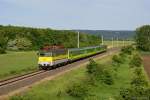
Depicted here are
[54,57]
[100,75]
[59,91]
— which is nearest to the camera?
[59,91]

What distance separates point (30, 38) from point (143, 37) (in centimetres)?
4008

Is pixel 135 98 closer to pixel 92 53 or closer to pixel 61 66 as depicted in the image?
pixel 61 66

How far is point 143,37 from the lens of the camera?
140m

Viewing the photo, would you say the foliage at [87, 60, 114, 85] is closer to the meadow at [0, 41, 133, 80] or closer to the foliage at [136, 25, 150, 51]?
the meadow at [0, 41, 133, 80]

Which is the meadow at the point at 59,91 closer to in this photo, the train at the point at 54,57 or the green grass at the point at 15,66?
the green grass at the point at 15,66

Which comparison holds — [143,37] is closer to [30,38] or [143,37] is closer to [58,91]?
[30,38]

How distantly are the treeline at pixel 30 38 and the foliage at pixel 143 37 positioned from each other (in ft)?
73.0

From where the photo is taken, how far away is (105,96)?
30516 mm

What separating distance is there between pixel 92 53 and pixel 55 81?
59.0 meters

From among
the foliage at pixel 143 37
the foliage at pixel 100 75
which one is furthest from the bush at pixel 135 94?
the foliage at pixel 143 37

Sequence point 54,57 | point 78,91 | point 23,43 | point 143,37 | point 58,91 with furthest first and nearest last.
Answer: point 143,37 < point 23,43 < point 54,57 < point 58,91 < point 78,91

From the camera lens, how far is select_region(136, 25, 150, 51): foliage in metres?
138

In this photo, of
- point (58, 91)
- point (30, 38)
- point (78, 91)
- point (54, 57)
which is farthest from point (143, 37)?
point (78, 91)

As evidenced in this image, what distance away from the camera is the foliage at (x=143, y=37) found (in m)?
138
